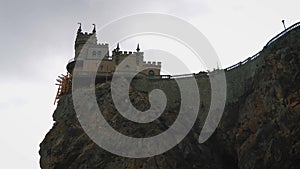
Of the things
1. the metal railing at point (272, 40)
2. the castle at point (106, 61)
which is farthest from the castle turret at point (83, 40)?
the metal railing at point (272, 40)

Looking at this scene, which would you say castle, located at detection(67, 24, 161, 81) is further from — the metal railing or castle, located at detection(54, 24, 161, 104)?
the metal railing

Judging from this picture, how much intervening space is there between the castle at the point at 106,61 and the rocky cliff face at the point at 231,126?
5.35m

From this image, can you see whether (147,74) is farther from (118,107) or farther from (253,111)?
(253,111)

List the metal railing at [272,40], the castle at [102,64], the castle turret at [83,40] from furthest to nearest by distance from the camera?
the castle turret at [83,40], the castle at [102,64], the metal railing at [272,40]

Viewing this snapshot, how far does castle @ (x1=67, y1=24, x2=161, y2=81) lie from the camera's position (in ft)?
190

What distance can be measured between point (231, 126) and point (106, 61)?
24.4 meters

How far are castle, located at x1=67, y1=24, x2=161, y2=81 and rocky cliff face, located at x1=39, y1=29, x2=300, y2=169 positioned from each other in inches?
210

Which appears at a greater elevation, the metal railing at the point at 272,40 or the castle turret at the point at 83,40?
the castle turret at the point at 83,40

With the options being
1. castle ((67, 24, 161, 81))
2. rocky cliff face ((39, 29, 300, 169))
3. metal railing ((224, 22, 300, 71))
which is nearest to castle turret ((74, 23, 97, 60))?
castle ((67, 24, 161, 81))

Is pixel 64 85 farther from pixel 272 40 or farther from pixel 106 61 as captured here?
pixel 272 40

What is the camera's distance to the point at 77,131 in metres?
48.4

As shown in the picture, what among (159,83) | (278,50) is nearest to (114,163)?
(159,83)

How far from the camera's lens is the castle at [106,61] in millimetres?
57875

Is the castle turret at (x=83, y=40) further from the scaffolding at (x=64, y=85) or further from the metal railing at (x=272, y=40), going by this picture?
the metal railing at (x=272, y=40)
